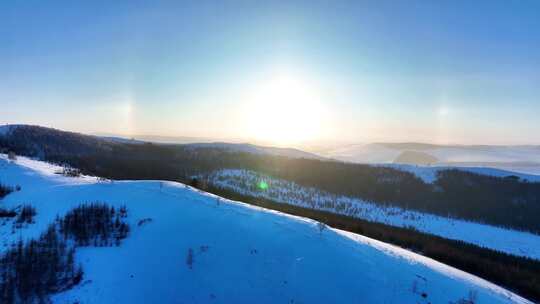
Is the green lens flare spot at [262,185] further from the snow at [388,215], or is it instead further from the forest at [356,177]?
the forest at [356,177]

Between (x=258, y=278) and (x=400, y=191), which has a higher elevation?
(x=258, y=278)

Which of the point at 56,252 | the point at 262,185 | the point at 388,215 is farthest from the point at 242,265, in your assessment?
the point at 262,185

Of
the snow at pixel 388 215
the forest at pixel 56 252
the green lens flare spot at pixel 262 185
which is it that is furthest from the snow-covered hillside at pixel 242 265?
the green lens flare spot at pixel 262 185

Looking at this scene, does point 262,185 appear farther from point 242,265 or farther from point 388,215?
point 242,265

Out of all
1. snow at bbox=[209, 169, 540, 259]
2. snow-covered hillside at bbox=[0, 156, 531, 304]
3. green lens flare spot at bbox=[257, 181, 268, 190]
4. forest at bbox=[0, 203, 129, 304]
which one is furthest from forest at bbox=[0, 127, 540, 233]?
snow-covered hillside at bbox=[0, 156, 531, 304]

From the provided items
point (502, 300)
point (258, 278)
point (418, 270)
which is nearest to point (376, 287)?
point (418, 270)

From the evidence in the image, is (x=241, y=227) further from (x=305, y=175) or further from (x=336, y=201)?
(x=305, y=175)

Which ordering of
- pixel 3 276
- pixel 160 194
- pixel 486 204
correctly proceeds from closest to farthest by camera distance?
1. pixel 3 276
2. pixel 160 194
3. pixel 486 204
